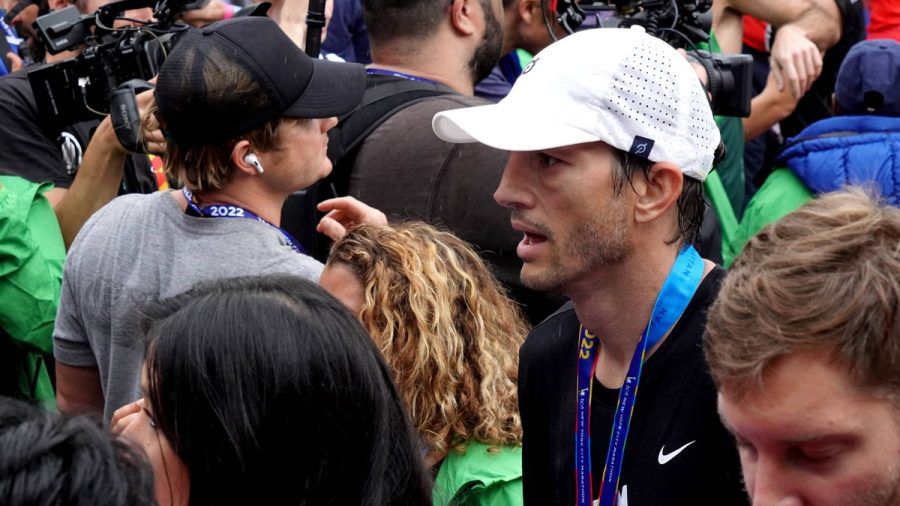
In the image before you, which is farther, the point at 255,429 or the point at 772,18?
the point at 772,18

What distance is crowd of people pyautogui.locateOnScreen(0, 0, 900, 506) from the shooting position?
1.57 m

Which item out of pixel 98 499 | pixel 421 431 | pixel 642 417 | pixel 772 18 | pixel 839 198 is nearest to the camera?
pixel 98 499

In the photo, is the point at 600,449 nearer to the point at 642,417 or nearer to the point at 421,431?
the point at 642,417

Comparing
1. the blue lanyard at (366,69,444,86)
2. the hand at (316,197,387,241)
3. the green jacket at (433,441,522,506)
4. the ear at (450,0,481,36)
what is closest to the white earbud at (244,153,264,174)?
the hand at (316,197,387,241)

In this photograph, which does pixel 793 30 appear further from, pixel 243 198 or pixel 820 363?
pixel 820 363

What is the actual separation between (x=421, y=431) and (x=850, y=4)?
3.34 m

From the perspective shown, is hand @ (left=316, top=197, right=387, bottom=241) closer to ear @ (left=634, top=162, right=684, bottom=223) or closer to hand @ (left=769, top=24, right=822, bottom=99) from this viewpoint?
ear @ (left=634, top=162, right=684, bottom=223)

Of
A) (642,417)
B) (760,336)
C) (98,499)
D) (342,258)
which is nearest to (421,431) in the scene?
(342,258)

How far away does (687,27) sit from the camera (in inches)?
180

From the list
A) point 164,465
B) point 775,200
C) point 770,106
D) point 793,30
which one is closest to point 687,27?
point 793,30

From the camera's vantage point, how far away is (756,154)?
584 cm

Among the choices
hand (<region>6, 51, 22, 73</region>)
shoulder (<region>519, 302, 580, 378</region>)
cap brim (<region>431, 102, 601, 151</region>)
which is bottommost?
hand (<region>6, 51, 22, 73</region>)

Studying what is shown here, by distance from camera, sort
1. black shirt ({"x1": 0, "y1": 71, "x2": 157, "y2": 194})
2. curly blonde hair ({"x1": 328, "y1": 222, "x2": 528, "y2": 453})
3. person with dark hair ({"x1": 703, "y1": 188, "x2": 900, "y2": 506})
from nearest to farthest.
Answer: person with dark hair ({"x1": 703, "y1": 188, "x2": 900, "y2": 506})
curly blonde hair ({"x1": 328, "y1": 222, "x2": 528, "y2": 453})
black shirt ({"x1": 0, "y1": 71, "x2": 157, "y2": 194})

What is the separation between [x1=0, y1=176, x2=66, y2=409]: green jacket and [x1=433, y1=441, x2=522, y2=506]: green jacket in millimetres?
1390
